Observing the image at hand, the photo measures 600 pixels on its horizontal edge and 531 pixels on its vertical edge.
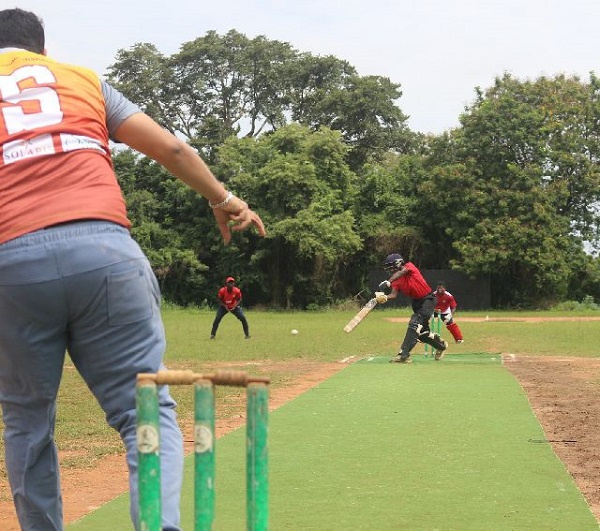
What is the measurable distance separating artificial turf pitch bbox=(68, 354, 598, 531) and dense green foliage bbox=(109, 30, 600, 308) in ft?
112

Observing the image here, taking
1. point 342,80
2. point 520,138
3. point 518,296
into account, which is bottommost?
point 518,296

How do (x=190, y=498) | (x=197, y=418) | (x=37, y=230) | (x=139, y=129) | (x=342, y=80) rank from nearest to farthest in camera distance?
(x=197, y=418)
(x=37, y=230)
(x=139, y=129)
(x=190, y=498)
(x=342, y=80)

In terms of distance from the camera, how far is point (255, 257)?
46.4 m

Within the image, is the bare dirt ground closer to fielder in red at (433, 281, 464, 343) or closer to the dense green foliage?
fielder in red at (433, 281, 464, 343)

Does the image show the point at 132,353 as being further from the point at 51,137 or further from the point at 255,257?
the point at 255,257

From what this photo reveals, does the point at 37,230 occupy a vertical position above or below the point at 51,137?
below

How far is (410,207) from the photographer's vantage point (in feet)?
162

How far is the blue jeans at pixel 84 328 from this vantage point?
3.16m

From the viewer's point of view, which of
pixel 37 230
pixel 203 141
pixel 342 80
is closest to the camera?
pixel 37 230

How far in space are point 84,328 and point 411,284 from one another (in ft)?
46.9

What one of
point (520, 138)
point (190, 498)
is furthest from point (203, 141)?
point (190, 498)

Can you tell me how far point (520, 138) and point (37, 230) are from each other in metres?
45.1

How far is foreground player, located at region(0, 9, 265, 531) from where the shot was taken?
3178 millimetres

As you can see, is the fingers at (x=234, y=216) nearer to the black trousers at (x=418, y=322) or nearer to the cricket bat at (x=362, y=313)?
the cricket bat at (x=362, y=313)
